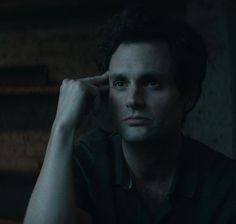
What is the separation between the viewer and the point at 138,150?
1.52 meters

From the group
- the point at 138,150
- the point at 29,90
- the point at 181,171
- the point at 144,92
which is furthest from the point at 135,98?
the point at 29,90

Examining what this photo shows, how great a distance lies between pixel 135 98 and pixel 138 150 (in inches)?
7.0

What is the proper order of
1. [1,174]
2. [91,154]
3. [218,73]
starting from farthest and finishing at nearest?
1. [1,174]
2. [218,73]
3. [91,154]

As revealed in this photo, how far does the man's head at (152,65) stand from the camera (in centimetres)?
145

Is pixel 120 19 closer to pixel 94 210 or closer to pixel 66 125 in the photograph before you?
pixel 66 125

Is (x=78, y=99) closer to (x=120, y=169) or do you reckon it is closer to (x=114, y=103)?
(x=114, y=103)

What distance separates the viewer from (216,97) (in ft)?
7.36

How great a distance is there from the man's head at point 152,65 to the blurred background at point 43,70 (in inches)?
25.1

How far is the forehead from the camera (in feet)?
4.82

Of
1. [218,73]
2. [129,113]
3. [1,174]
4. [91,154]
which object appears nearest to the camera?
[129,113]

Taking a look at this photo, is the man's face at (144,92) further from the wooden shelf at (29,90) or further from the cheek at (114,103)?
the wooden shelf at (29,90)

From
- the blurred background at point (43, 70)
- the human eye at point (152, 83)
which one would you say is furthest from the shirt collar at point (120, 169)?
the blurred background at point (43, 70)

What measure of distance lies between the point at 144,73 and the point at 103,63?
0.21 metres

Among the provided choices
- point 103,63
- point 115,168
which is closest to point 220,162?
point 115,168
